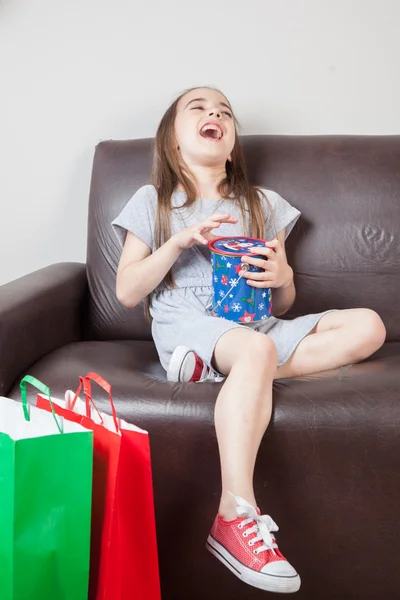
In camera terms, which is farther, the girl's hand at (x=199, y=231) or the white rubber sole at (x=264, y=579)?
the girl's hand at (x=199, y=231)

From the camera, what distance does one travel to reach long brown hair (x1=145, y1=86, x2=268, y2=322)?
1.73 m

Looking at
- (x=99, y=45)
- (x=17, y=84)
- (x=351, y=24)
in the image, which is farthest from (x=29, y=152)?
(x=351, y=24)

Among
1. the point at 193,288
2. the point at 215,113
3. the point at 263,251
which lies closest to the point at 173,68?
the point at 215,113

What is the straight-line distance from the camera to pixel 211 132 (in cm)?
181

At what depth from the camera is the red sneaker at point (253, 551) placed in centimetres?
111

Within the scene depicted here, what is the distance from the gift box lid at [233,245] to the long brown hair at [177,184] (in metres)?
0.20

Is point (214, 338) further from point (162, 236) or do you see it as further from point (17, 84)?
point (17, 84)

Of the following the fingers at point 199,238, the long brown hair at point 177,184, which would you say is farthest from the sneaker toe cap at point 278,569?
the long brown hair at point 177,184

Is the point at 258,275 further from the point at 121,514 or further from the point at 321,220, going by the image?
the point at 121,514

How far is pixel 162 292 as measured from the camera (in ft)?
5.64

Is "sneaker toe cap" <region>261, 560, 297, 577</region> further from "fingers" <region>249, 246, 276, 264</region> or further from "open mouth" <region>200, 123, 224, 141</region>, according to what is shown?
"open mouth" <region>200, 123, 224, 141</region>

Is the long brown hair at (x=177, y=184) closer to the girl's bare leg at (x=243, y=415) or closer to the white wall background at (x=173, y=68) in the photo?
the white wall background at (x=173, y=68)

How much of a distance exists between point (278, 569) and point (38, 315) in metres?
0.79

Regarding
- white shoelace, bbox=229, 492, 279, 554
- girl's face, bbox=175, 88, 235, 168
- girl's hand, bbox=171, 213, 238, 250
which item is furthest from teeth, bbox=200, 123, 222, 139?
white shoelace, bbox=229, 492, 279, 554
